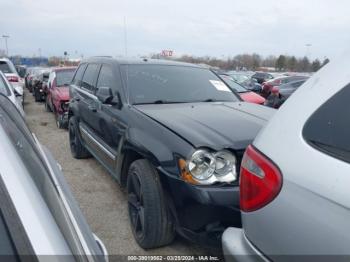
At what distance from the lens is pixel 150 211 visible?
2.93 m

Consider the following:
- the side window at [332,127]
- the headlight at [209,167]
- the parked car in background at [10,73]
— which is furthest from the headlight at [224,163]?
the parked car in background at [10,73]

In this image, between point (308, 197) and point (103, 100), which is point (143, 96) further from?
point (308, 197)

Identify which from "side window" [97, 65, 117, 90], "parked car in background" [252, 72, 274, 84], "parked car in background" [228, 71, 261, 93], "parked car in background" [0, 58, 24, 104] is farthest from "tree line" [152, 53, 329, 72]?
"side window" [97, 65, 117, 90]

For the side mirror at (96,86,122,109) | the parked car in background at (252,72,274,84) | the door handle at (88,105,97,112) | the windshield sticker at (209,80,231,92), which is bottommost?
the parked car in background at (252,72,274,84)

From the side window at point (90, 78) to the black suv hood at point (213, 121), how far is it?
1.69 metres

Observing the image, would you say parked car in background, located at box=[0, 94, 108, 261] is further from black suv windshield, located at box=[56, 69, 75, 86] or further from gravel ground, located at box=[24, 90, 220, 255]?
black suv windshield, located at box=[56, 69, 75, 86]

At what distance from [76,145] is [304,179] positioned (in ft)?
16.7

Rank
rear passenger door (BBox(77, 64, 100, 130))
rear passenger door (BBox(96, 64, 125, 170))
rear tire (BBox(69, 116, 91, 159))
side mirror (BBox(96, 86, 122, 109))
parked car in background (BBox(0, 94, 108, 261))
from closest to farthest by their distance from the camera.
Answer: parked car in background (BBox(0, 94, 108, 261)) < rear passenger door (BBox(96, 64, 125, 170)) < side mirror (BBox(96, 86, 122, 109)) < rear passenger door (BBox(77, 64, 100, 130)) < rear tire (BBox(69, 116, 91, 159))

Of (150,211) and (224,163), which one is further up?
(224,163)

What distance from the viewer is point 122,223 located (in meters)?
3.73

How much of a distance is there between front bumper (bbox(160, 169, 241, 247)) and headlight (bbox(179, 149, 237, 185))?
61mm

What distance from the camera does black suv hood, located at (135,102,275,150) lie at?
2.78 metres

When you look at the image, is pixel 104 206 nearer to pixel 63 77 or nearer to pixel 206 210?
pixel 206 210

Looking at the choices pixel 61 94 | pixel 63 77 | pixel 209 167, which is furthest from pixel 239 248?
pixel 63 77
